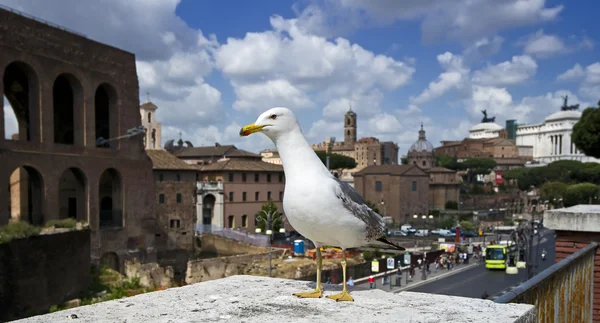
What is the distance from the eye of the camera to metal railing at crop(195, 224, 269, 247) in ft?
121

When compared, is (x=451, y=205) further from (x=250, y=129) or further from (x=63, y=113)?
(x=250, y=129)

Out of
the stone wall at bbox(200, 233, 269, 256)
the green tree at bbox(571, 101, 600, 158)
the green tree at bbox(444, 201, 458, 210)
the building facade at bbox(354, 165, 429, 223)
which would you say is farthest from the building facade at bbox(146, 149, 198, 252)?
the green tree at bbox(444, 201, 458, 210)

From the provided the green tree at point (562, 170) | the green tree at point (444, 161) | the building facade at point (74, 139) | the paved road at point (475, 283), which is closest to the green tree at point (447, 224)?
the green tree at point (562, 170)

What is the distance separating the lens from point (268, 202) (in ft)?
160

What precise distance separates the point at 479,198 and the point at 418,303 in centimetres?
7986

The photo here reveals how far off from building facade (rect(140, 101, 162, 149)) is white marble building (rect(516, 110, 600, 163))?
8613 centimetres

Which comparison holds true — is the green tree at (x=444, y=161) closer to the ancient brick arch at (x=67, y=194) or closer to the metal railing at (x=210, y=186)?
the metal railing at (x=210, y=186)

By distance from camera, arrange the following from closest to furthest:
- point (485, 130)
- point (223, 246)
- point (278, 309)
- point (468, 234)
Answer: point (278, 309), point (223, 246), point (468, 234), point (485, 130)

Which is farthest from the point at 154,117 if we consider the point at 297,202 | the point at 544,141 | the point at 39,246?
the point at 544,141

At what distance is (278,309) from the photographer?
3.23 metres

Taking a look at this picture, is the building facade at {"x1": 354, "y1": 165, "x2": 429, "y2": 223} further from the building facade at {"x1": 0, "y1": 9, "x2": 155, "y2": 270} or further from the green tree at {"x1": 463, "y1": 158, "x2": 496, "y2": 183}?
the green tree at {"x1": 463, "y1": 158, "x2": 496, "y2": 183}

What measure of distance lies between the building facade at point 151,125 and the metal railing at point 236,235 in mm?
18956

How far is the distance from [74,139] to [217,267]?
35.6 feet

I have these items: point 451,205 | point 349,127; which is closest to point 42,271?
point 451,205
